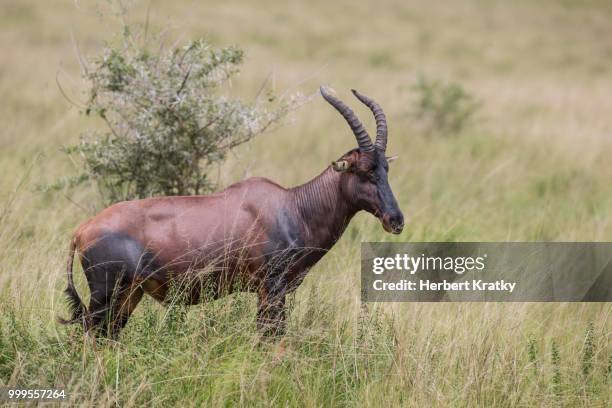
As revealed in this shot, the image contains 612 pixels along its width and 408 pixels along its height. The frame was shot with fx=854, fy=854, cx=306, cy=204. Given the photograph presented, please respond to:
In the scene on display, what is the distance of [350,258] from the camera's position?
7508 millimetres

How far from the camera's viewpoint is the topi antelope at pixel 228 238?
5.24 m

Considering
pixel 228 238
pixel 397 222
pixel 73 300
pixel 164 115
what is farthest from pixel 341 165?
pixel 164 115

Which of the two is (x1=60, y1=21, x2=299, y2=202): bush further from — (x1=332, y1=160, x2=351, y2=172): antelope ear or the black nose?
the black nose

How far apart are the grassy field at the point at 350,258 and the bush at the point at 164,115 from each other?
334 mm

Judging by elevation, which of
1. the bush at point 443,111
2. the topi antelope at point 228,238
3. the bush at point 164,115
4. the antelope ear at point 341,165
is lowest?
the topi antelope at point 228,238

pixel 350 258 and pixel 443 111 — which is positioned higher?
pixel 443 111

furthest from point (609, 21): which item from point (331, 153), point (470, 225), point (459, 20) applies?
point (470, 225)

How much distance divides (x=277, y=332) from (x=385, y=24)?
25003mm

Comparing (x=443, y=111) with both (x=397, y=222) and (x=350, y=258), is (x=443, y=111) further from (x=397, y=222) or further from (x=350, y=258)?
(x=397, y=222)

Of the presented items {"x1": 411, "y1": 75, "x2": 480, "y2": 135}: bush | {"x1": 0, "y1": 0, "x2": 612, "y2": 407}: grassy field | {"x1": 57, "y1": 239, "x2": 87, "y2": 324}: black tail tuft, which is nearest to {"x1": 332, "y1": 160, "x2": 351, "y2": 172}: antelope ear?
{"x1": 0, "y1": 0, "x2": 612, "y2": 407}: grassy field

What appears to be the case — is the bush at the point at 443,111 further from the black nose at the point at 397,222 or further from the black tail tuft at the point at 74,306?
the black tail tuft at the point at 74,306

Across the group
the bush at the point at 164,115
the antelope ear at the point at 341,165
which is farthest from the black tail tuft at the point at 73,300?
the bush at the point at 164,115

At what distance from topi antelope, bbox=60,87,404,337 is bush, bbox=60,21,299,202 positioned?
1.75m

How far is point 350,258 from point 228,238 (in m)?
2.25
